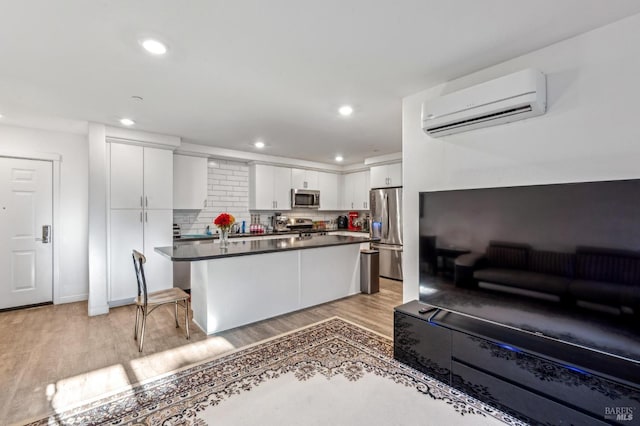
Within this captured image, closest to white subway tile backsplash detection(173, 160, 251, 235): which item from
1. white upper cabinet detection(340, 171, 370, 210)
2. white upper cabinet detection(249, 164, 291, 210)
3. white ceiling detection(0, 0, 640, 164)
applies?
white upper cabinet detection(249, 164, 291, 210)

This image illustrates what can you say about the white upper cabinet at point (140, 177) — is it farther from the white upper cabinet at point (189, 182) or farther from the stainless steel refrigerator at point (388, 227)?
the stainless steel refrigerator at point (388, 227)

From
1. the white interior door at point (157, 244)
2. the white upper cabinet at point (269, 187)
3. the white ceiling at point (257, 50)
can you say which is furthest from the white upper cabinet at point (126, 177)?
the white upper cabinet at point (269, 187)

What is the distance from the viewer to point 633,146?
5.56ft

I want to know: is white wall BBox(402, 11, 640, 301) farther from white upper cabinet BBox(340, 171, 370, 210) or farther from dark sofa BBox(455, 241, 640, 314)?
white upper cabinet BBox(340, 171, 370, 210)

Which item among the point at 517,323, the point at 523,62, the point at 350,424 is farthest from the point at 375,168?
the point at 350,424

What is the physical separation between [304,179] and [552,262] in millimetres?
5133

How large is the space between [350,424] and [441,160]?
83.8 inches

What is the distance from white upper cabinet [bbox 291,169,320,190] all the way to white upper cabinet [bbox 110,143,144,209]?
2906mm

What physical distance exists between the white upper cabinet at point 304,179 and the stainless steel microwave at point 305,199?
12cm

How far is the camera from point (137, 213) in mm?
4172

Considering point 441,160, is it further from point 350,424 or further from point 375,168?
point 375,168

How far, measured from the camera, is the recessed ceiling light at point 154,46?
196cm

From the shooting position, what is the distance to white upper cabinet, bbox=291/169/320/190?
633 centimetres

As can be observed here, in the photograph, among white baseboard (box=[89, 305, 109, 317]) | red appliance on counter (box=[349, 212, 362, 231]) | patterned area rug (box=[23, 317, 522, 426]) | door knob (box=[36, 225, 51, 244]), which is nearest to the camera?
patterned area rug (box=[23, 317, 522, 426])
